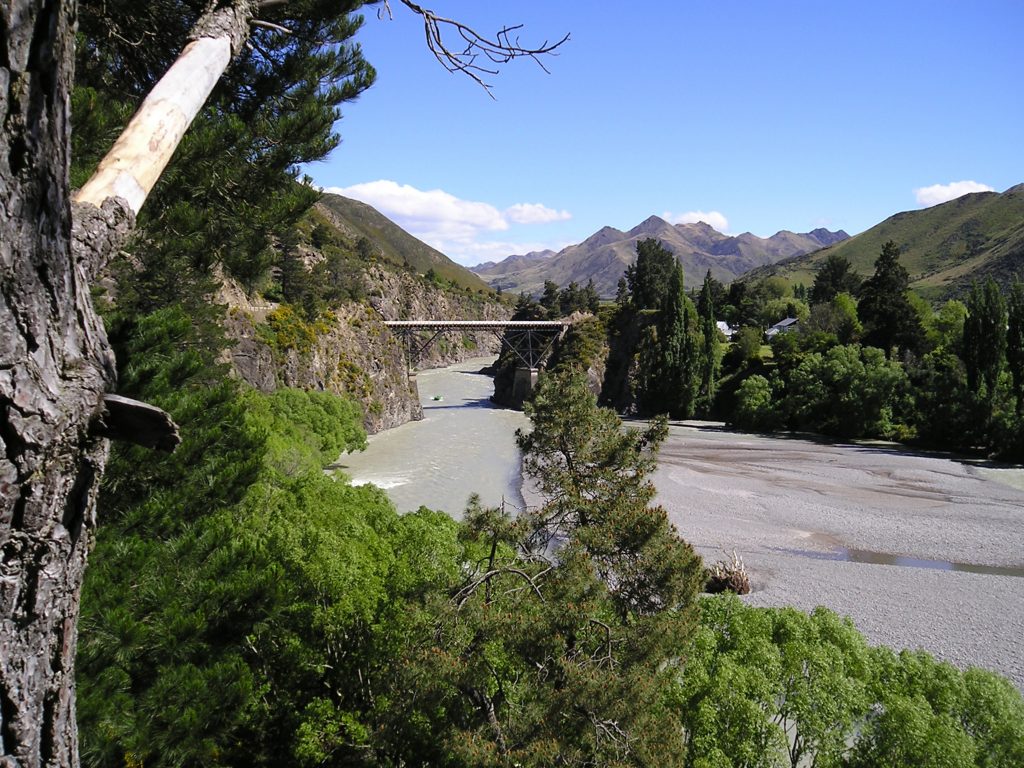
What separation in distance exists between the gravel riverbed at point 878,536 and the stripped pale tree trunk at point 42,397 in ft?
54.7

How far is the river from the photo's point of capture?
2906 centimetres

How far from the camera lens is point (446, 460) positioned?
37031mm

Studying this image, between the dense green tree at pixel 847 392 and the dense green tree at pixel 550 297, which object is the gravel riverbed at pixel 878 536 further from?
the dense green tree at pixel 550 297

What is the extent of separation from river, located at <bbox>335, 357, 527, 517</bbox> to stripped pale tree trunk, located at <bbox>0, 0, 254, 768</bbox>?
18.3 m

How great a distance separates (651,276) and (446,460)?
4065 centimetres

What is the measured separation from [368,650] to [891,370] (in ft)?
146

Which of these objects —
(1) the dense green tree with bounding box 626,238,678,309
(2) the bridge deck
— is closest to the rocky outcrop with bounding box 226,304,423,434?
(2) the bridge deck

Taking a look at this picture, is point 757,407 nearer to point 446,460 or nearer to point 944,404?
point 944,404

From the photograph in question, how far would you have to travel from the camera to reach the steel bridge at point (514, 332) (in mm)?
56438

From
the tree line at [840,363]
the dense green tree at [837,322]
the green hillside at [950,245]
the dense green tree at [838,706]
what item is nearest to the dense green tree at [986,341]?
the tree line at [840,363]

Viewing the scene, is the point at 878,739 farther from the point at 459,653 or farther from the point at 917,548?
the point at 917,548

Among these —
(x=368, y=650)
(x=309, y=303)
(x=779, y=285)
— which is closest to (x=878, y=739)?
(x=368, y=650)

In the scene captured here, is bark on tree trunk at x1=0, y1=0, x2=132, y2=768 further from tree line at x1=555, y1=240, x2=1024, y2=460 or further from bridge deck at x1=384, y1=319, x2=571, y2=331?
bridge deck at x1=384, y1=319, x2=571, y2=331

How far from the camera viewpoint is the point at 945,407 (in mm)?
40875
